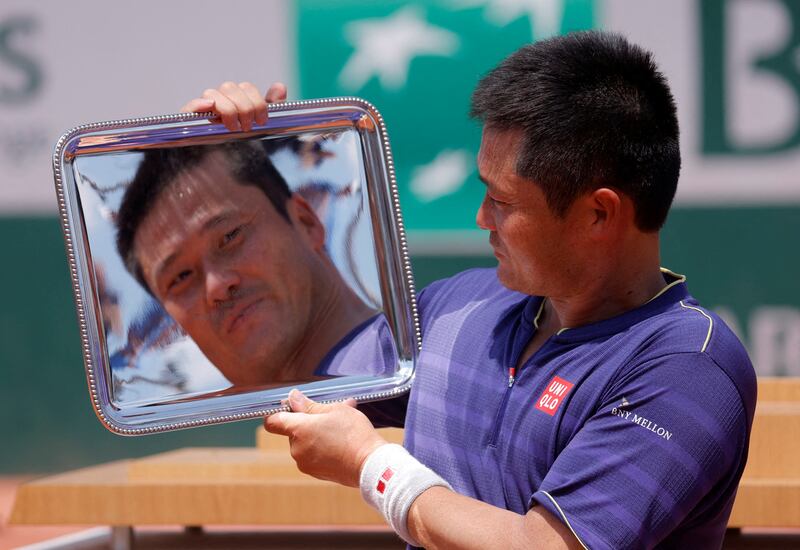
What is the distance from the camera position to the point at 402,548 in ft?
11.7

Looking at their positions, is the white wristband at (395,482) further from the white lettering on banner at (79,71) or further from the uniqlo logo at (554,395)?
the white lettering on banner at (79,71)

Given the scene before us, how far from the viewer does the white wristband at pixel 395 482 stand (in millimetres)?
1633

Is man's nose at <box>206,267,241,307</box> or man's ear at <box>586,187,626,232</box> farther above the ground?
man's ear at <box>586,187,626,232</box>

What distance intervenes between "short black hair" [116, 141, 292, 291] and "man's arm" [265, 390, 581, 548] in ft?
1.22

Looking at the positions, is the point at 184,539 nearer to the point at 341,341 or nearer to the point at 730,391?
the point at 341,341

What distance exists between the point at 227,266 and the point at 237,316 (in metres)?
0.09

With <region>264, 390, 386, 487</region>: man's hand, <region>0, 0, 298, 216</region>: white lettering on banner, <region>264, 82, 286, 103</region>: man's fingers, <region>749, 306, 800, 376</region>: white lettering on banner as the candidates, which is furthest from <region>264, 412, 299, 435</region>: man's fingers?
<region>0, 0, 298, 216</region>: white lettering on banner

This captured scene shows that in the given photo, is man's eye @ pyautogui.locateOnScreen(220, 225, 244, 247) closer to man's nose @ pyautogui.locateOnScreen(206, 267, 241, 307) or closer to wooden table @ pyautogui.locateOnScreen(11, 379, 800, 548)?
man's nose @ pyautogui.locateOnScreen(206, 267, 241, 307)

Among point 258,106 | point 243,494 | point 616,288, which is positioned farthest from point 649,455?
point 243,494

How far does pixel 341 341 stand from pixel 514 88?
0.55 metres

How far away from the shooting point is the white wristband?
1633 mm

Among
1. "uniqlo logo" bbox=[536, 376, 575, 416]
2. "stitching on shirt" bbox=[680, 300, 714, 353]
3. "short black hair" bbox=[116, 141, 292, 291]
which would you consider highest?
"short black hair" bbox=[116, 141, 292, 291]

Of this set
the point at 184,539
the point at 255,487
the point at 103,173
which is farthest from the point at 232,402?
the point at 184,539

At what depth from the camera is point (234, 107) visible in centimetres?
188
